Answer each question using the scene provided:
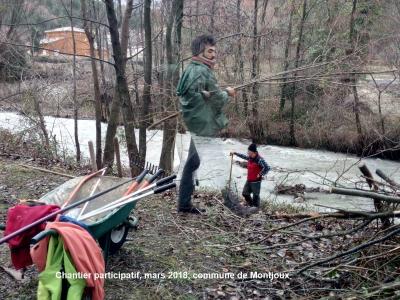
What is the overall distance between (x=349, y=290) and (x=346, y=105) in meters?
14.9

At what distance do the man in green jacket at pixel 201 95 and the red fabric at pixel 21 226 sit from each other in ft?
7.38

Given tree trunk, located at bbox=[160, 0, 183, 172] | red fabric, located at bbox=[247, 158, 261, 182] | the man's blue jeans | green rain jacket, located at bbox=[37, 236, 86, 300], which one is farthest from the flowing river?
green rain jacket, located at bbox=[37, 236, 86, 300]

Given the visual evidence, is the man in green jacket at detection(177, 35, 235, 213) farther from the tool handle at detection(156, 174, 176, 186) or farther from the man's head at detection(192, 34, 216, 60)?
the tool handle at detection(156, 174, 176, 186)

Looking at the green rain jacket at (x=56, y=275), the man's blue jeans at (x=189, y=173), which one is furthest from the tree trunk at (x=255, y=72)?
the green rain jacket at (x=56, y=275)

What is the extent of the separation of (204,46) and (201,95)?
54 centimetres

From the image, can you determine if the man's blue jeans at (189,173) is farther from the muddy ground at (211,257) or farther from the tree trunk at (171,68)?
the tree trunk at (171,68)

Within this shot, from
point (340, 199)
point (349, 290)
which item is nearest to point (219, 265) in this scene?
point (349, 290)

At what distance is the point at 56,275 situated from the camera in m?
2.90

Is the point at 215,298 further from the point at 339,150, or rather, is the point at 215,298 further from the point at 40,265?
the point at 339,150

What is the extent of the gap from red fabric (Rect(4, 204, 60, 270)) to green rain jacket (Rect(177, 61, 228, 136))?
2.25 m

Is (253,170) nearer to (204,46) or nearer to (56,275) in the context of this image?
(204,46)

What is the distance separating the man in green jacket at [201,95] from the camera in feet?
16.5

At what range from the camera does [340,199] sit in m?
11.6

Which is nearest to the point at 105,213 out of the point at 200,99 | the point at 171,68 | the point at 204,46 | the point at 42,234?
the point at 42,234
